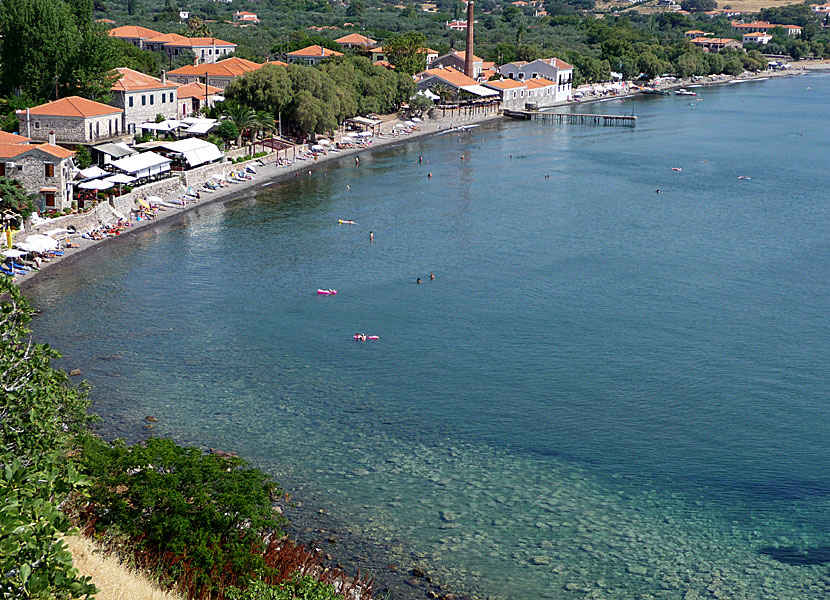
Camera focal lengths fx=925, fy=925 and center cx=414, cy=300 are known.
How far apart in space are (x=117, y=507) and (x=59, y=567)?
865cm

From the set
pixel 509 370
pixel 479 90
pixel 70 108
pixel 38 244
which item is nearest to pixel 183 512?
pixel 509 370

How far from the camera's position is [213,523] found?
21844 millimetres

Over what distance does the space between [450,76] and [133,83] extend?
55.7m

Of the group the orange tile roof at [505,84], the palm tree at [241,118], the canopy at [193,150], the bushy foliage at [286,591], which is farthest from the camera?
the orange tile roof at [505,84]

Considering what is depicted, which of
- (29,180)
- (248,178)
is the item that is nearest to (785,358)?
(29,180)

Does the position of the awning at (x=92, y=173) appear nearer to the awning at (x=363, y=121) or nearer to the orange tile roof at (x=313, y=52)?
the awning at (x=363, y=121)

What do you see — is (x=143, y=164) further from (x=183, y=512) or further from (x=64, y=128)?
(x=183, y=512)

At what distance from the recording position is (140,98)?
72.4 m

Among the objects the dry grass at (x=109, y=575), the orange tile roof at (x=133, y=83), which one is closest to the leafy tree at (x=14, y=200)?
the orange tile roof at (x=133, y=83)

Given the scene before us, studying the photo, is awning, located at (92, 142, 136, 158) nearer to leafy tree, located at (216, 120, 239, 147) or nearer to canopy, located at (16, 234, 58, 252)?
leafy tree, located at (216, 120, 239, 147)

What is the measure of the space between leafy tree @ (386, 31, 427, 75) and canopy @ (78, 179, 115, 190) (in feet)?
213

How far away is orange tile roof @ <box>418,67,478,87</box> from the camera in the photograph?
118 metres

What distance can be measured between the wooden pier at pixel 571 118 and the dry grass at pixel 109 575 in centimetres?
10693

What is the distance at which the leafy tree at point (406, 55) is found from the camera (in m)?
116
